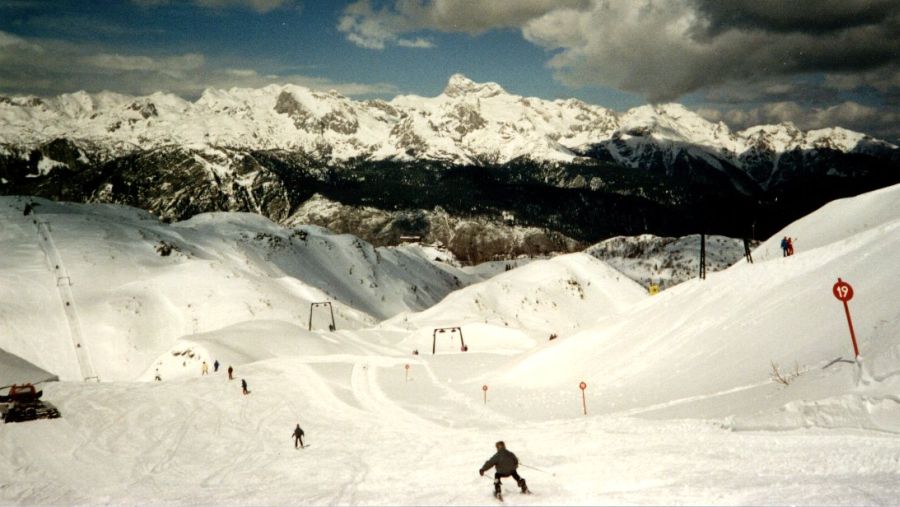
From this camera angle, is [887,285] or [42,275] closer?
[887,285]

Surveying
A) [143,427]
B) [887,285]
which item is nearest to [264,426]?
[143,427]

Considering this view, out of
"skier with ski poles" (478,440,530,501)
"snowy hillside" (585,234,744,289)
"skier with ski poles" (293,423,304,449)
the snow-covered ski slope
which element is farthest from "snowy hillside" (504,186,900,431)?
"snowy hillside" (585,234,744,289)

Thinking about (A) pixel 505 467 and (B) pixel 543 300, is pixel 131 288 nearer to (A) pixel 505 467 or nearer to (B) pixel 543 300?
(B) pixel 543 300

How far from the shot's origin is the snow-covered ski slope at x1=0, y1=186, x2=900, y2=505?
15398mm

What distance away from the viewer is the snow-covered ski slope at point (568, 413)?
15398 millimetres

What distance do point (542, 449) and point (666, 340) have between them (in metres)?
16.0

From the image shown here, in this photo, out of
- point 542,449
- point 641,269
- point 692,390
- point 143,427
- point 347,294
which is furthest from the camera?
point 641,269

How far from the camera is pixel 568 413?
29.6 metres

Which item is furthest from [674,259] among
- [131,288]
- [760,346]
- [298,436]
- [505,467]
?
[505,467]

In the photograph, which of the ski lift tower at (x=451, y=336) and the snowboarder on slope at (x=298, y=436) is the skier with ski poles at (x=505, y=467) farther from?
the ski lift tower at (x=451, y=336)

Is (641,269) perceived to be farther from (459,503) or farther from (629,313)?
(459,503)

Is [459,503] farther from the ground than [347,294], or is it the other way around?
[347,294]

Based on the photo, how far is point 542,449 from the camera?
837 inches

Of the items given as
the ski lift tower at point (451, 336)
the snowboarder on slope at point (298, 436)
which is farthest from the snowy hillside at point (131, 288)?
the snowboarder on slope at point (298, 436)
